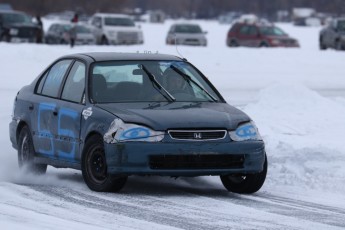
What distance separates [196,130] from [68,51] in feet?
84.8

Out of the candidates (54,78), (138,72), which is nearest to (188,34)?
(54,78)

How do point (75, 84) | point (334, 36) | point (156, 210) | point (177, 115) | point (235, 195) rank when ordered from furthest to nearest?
point (334, 36), point (75, 84), point (235, 195), point (177, 115), point (156, 210)

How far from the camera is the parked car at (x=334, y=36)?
46.3 meters

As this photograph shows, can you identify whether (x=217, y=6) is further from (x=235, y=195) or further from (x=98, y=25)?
(x=235, y=195)

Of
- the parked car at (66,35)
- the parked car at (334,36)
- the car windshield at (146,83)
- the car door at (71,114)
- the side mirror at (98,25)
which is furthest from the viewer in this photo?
the side mirror at (98,25)

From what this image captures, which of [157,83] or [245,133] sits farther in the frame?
[157,83]

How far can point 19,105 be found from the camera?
11.6 meters

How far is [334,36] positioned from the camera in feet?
154

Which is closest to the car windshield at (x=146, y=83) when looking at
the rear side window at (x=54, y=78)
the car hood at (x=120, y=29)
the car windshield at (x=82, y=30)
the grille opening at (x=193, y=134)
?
the rear side window at (x=54, y=78)

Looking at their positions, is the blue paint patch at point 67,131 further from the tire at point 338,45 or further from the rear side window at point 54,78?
the tire at point 338,45

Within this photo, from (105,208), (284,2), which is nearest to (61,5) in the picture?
(284,2)

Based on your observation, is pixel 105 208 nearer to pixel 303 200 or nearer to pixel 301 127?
pixel 303 200

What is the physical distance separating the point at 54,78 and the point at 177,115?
7.11 ft

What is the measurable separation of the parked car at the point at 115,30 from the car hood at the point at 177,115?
38432 mm
